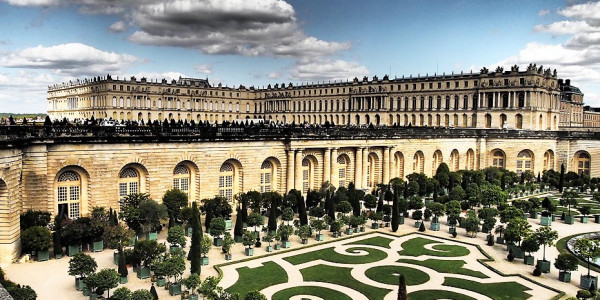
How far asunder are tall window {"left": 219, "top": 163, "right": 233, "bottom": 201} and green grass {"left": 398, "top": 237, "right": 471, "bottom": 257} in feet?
50.3

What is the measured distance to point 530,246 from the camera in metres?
26.8

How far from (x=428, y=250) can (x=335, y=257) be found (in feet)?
20.3

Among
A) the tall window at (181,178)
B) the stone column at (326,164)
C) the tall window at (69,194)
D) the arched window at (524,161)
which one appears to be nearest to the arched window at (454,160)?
the arched window at (524,161)

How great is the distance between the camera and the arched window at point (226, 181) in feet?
128

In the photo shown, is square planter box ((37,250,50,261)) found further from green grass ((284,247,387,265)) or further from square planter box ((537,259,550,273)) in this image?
square planter box ((537,259,550,273))

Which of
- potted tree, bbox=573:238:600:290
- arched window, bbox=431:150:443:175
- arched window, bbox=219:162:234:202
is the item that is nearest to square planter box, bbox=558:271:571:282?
potted tree, bbox=573:238:600:290

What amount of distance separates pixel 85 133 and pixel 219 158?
33.9ft

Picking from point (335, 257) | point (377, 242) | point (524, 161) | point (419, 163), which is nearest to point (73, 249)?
point (335, 257)

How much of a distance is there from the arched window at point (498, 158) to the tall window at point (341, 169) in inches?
1004

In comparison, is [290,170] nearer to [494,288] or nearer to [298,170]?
[298,170]

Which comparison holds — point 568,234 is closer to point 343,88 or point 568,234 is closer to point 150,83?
point 343,88

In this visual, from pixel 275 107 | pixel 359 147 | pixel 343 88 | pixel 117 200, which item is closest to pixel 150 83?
pixel 275 107

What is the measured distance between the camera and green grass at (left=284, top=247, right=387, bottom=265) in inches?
1067

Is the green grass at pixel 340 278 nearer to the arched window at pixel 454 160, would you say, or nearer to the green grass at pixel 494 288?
the green grass at pixel 494 288
